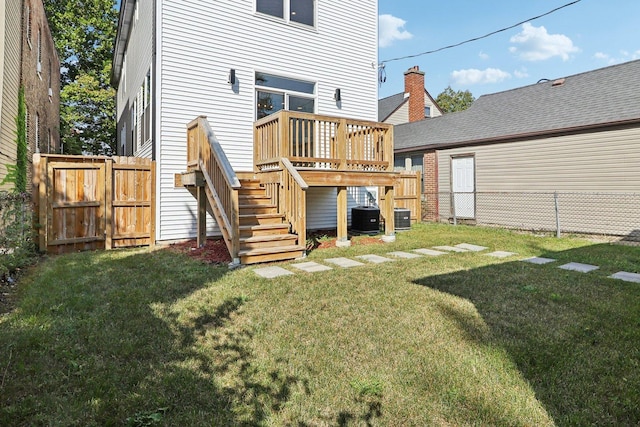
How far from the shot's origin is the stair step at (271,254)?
5.37 m

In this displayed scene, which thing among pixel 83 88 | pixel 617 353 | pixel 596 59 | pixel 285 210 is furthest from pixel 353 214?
pixel 83 88

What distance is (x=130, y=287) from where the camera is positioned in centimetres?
412

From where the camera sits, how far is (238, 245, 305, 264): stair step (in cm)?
537

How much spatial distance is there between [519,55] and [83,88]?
29.9m

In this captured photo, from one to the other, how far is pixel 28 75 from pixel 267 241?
950 centimetres

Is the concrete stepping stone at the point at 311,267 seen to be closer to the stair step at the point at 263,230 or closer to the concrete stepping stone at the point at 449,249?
the stair step at the point at 263,230

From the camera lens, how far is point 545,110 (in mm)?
10766

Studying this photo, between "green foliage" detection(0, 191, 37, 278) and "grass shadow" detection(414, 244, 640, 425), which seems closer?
"grass shadow" detection(414, 244, 640, 425)

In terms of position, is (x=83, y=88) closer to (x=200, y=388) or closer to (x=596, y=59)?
(x=200, y=388)

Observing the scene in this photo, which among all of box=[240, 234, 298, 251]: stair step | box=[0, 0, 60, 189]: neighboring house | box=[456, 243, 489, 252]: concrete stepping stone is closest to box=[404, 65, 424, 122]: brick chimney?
box=[456, 243, 489, 252]: concrete stepping stone

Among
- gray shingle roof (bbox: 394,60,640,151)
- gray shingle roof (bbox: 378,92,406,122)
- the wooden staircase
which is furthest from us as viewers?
A: gray shingle roof (bbox: 378,92,406,122)

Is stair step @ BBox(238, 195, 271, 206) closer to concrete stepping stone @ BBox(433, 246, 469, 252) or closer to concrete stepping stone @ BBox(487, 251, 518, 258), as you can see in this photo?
concrete stepping stone @ BBox(433, 246, 469, 252)

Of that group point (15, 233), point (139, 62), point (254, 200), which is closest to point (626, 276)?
point (254, 200)

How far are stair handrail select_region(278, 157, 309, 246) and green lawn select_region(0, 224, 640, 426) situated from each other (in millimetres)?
1502
